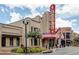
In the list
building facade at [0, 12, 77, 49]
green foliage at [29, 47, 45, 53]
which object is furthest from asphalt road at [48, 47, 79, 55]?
green foliage at [29, 47, 45, 53]

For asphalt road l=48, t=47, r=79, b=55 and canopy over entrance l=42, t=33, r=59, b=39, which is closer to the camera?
asphalt road l=48, t=47, r=79, b=55

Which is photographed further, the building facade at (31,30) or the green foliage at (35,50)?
the green foliage at (35,50)

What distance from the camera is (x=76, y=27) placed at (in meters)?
7.86

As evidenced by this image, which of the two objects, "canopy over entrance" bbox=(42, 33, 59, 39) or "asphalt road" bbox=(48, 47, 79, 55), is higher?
"canopy over entrance" bbox=(42, 33, 59, 39)

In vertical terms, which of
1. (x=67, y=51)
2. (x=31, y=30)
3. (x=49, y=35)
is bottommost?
(x=67, y=51)

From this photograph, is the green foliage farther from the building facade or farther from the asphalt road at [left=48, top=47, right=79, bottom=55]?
Result: the asphalt road at [left=48, top=47, right=79, bottom=55]

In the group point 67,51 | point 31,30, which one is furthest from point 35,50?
point 67,51

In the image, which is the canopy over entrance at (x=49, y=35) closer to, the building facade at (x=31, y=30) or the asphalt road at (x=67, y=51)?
the building facade at (x=31, y=30)

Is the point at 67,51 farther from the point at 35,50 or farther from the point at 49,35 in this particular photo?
the point at 35,50

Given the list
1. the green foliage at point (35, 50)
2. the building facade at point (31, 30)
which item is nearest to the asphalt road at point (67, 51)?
the building facade at point (31, 30)

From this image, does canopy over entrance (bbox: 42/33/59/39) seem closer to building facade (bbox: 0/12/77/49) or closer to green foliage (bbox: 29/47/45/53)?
building facade (bbox: 0/12/77/49)
